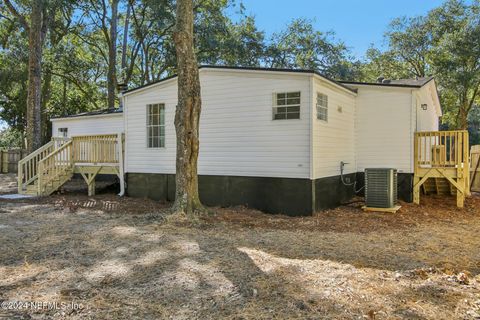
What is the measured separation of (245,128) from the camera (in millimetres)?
8344

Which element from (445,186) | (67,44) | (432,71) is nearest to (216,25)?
(67,44)

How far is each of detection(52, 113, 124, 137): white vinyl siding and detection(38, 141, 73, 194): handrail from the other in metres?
2.78

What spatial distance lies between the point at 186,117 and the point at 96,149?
16.1 ft

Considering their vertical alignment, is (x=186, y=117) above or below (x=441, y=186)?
above

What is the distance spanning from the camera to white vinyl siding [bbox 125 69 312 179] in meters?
7.77

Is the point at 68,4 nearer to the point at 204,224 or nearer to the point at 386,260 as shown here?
the point at 204,224

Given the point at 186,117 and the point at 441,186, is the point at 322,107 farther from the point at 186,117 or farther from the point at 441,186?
the point at 441,186

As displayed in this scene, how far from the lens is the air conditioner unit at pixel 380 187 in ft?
27.5

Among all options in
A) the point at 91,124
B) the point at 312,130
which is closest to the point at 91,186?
the point at 91,124

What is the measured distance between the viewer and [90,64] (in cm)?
2262

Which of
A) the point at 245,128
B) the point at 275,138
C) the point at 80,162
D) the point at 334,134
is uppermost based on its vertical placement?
the point at 245,128

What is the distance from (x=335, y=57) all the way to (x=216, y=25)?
26.9ft

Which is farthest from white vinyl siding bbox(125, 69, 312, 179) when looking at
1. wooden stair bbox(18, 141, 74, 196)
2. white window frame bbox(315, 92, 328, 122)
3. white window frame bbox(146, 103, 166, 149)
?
wooden stair bbox(18, 141, 74, 196)

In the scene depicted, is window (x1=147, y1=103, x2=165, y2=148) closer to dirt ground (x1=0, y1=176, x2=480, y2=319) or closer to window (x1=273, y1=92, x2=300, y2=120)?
dirt ground (x1=0, y1=176, x2=480, y2=319)
